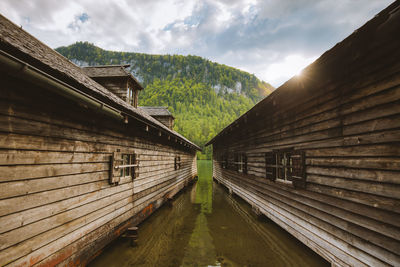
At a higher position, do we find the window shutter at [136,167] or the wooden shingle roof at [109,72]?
the wooden shingle roof at [109,72]

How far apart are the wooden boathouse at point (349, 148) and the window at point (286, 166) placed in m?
0.04

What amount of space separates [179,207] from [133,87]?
7125 mm

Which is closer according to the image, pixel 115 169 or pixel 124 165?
pixel 115 169

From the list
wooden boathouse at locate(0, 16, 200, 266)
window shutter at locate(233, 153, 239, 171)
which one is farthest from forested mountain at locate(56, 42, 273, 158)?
wooden boathouse at locate(0, 16, 200, 266)

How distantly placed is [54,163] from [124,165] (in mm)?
2299

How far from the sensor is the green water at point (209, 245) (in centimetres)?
434

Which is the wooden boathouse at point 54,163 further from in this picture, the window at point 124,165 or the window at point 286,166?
the window at point 286,166

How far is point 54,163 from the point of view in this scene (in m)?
3.21

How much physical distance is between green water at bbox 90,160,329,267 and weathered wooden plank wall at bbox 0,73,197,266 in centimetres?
100

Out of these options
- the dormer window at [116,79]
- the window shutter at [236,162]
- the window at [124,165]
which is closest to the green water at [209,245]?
the window at [124,165]

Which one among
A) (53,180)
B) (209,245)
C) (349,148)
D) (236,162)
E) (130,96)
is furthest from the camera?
(236,162)

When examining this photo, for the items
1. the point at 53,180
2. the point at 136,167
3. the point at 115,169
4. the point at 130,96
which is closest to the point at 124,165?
the point at 115,169

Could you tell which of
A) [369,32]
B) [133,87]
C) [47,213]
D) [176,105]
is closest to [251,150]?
[369,32]

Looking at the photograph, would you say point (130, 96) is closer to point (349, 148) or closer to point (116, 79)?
point (116, 79)
